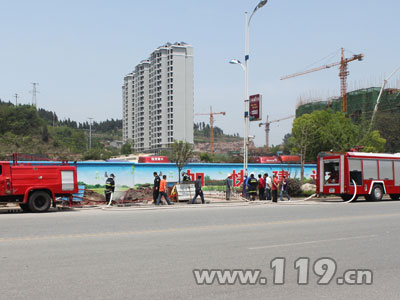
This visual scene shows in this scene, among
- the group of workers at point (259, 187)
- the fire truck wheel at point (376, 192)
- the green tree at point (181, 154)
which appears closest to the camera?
Answer: the group of workers at point (259, 187)

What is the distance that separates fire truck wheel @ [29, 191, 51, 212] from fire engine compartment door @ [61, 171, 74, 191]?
88 cm

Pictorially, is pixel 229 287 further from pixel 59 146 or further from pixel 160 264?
pixel 59 146

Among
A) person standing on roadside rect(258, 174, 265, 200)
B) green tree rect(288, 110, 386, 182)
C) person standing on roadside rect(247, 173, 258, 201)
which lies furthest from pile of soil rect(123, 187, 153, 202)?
green tree rect(288, 110, 386, 182)

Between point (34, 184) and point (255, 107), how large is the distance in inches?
580

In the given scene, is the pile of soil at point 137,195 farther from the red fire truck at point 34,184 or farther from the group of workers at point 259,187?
the group of workers at point 259,187

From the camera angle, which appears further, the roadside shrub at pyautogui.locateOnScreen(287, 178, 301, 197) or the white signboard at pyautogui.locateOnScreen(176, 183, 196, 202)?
the roadside shrub at pyautogui.locateOnScreen(287, 178, 301, 197)

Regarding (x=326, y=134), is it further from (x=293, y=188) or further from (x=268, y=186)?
(x=268, y=186)

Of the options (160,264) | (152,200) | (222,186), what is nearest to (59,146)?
(222,186)

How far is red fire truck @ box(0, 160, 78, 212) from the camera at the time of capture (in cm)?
1789

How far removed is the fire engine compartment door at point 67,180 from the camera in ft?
63.0

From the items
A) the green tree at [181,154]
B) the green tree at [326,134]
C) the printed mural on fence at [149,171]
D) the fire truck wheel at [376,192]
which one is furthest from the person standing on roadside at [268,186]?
the green tree at [326,134]

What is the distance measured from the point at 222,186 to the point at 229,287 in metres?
29.2

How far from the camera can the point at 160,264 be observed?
7.81 metres

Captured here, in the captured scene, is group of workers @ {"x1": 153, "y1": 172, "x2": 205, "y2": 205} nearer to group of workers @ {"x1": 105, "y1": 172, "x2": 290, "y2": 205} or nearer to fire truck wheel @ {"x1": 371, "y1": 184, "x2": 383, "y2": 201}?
group of workers @ {"x1": 105, "y1": 172, "x2": 290, "y2": 205}
